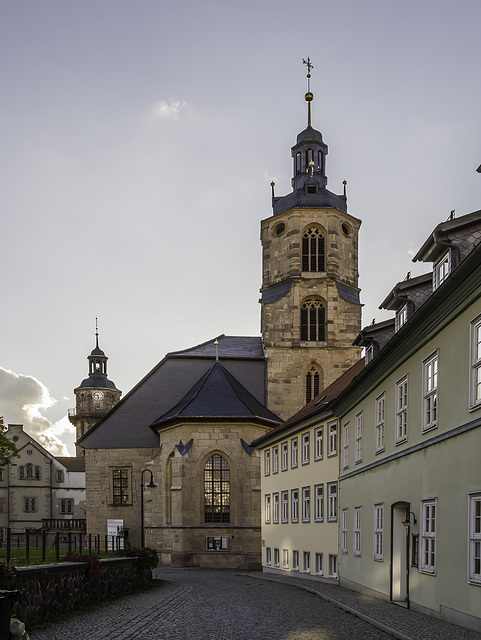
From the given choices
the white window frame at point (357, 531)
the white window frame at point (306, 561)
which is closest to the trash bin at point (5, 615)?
the white window frame at point (357, 531)

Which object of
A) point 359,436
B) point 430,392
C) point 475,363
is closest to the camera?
point 475,363

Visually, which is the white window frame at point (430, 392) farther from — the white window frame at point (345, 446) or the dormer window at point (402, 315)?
the white window frame at point (345, 446)

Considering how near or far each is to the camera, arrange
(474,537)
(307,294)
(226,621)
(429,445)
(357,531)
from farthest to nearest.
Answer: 1. (307,294)
2. (357,531)
3. (429,445)
4. (226,621)
5. (474,537)

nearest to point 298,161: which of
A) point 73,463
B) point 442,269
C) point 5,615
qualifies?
point 73,463

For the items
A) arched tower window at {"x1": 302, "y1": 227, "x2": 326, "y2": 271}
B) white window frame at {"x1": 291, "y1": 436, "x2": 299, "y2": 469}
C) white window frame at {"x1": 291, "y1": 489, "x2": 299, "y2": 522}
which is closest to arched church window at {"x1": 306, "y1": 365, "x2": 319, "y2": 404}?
arched tower window at {"x1": 302, "y1": 227, "x2": 326, "y2": 271}

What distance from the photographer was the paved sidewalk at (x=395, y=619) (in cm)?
1280

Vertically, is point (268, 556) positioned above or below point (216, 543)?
above

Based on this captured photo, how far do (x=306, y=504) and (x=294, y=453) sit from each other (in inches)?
105

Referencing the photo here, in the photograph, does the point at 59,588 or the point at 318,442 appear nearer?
the point at 59,588

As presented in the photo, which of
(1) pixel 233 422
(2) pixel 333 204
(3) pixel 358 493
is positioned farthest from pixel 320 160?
(3) pixel 358 493

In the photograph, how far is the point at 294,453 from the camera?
33.8 metres

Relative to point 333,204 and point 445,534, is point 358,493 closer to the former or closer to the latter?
point 445,534

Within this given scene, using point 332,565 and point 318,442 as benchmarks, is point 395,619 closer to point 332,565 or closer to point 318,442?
point 332,565

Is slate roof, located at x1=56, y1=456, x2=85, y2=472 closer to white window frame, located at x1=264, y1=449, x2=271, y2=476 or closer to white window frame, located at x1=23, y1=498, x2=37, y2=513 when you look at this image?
white window frame, located at x1=23, y1=498, x2=37, y2=513
